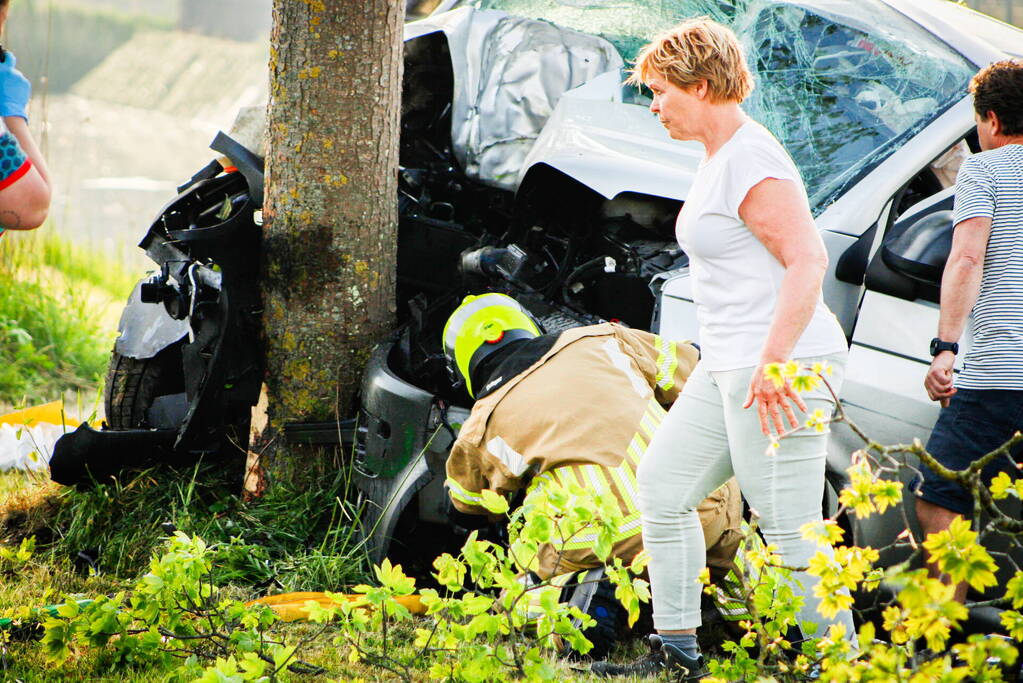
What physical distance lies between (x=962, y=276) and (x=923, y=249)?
25 cm

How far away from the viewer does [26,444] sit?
4578mm

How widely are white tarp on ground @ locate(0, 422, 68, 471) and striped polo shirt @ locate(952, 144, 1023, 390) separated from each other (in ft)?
11.7

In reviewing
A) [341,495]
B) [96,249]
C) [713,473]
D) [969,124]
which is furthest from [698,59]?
[96,249]

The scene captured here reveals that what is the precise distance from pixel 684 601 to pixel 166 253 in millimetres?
2375

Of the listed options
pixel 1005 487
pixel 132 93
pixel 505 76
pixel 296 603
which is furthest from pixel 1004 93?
pixel 132 93

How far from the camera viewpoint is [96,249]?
8555 mm

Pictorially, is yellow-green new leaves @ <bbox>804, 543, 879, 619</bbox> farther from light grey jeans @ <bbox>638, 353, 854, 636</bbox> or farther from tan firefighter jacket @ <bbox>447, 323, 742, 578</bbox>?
tan firefighter jacket @ <bbox>447, 323, 742, 578</bbox>

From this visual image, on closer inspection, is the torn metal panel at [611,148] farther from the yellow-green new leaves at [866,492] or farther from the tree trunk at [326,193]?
the yellow-green new leaves at [866,492]

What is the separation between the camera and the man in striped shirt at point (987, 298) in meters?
2.95

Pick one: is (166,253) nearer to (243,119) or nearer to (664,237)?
(243,119)

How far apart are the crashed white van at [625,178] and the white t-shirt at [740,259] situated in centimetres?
71

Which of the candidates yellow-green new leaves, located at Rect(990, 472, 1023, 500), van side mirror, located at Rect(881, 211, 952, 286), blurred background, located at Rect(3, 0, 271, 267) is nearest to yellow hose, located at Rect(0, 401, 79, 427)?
blurred background, located at Rect(3, 0, 271, 267)

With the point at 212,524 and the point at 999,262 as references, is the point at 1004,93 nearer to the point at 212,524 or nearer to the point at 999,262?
the point at 999,262

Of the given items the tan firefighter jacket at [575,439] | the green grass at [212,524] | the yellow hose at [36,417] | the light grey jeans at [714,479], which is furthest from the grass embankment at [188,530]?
the light grey jeans at [714,479]
